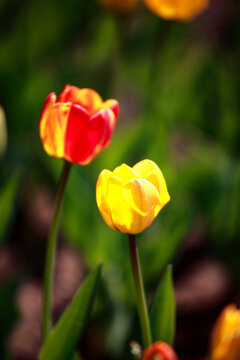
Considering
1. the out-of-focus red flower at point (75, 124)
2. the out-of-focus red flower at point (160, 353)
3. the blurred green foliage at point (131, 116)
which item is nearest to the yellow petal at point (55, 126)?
the out-of-focus red flower at point (75, 124)

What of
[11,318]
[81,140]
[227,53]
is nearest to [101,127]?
[81,140]

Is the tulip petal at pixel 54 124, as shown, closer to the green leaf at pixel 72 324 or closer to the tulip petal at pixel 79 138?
the tulip petal at pixel 79 138

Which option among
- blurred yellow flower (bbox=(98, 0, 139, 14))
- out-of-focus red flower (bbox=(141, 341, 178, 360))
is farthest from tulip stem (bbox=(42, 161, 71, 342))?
blurred yellow flower (bbox=(98, 0, 139, 14))

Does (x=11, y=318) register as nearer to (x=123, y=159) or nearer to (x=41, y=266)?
(x=41, y=266)

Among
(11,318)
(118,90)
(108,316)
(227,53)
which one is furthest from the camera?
(227,53)

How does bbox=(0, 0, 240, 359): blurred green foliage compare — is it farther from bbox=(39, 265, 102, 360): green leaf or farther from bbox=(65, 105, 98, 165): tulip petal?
bbox=(65, 105, 98, 165): tulip petal
